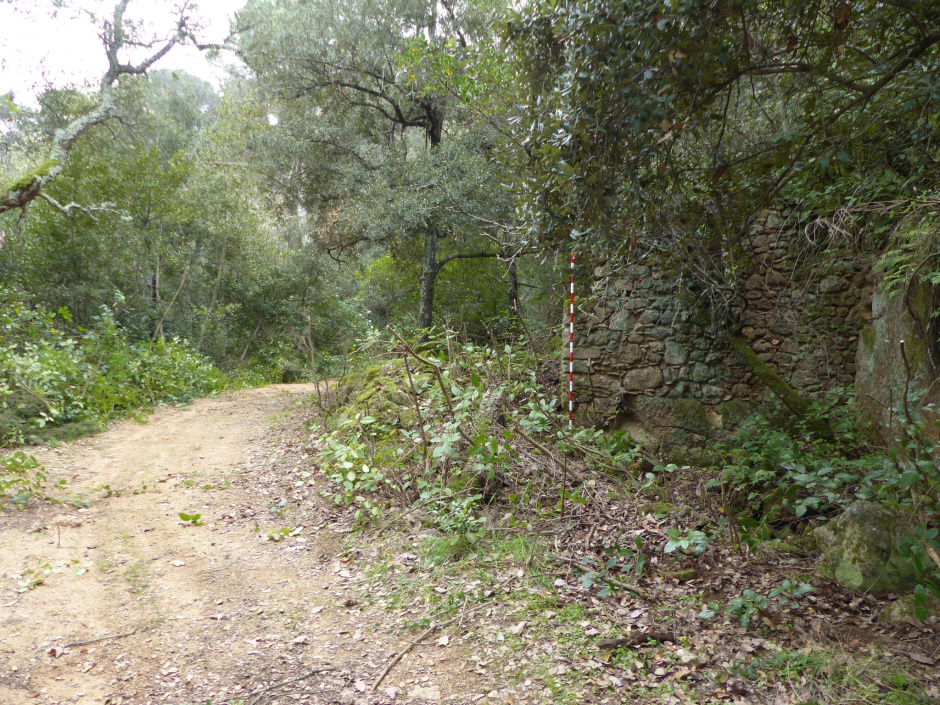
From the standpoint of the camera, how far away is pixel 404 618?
3.58 meters

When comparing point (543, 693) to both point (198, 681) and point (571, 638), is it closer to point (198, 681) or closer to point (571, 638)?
point (571, 638)

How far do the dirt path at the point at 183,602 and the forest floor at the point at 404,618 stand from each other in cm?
1

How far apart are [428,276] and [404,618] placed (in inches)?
332

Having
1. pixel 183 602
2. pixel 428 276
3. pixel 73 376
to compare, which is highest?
pixel 428 276

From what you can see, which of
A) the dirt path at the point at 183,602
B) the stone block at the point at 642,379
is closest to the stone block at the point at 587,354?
the stone block at the point at 642,379

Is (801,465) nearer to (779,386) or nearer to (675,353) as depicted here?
(779,386)

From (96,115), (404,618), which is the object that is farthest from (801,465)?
(96,115)

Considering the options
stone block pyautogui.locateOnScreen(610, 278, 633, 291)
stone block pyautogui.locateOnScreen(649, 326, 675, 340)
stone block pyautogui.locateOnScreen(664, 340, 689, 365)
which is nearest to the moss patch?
stone block pyautogui.locateOnScreen(664, 340, 689, 365)

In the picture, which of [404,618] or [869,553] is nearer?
[869,553]

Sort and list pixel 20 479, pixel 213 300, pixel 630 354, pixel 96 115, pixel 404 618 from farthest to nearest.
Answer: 1. pixel 213 300
2. pixel 96 115
3. pixel 630 354
4. pixel 20 479
5. pixel 404 618

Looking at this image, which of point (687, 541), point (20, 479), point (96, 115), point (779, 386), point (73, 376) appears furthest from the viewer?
point (96, 115)

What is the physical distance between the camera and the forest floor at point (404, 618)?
9.37 feet

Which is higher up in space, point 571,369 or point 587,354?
point 587,354

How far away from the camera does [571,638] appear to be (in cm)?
319
